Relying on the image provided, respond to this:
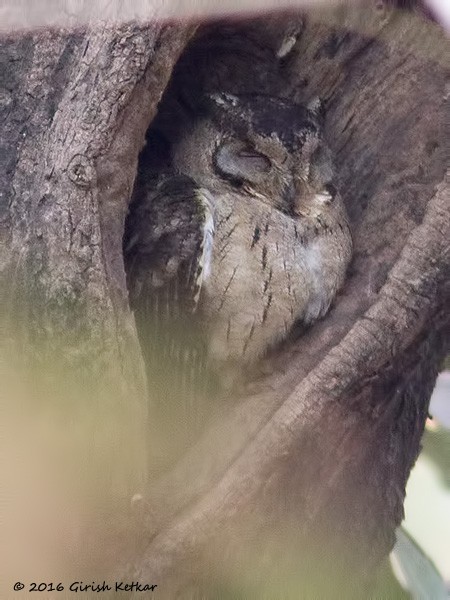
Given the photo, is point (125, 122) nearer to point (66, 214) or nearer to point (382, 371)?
point (66, 214)

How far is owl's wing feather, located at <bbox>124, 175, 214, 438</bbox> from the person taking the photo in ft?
7.79

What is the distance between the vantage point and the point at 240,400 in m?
2.45

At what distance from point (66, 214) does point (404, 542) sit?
4.92ft

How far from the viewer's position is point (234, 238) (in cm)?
253

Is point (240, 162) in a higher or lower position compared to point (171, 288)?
higher

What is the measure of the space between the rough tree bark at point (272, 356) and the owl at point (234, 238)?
110mm

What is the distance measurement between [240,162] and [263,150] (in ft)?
0.26
